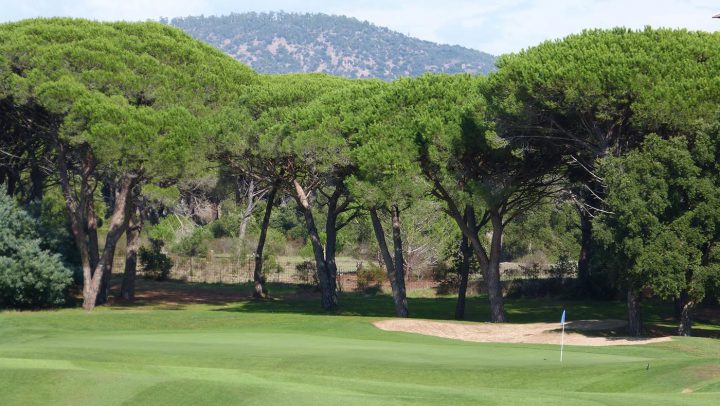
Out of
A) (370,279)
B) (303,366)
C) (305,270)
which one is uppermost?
(305,270)

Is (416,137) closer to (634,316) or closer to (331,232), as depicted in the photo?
(331,232)

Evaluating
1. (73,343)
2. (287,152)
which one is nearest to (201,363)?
(73,343)

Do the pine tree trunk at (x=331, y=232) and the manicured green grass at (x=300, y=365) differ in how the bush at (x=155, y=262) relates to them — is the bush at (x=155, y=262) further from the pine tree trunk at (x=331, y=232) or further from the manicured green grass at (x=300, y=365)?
the manicured green grass at (x=300, y=365)

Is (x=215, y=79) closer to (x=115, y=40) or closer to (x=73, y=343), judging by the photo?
(x=115, y=40)

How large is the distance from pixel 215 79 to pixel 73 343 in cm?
2236

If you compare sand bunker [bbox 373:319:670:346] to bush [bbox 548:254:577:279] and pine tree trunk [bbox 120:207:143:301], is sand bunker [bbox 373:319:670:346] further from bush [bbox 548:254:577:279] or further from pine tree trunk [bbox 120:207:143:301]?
bush [bbox 548:254:577:279]

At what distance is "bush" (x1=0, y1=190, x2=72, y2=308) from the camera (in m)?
40.2

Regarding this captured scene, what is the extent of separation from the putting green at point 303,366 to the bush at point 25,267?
4181mm

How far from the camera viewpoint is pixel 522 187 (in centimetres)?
4125

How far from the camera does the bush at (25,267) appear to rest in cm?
4022

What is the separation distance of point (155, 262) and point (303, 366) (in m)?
38.6

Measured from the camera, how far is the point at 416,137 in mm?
39281

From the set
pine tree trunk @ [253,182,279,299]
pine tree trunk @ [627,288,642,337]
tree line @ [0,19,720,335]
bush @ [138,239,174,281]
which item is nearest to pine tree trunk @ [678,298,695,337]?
tree line @ [0,19,720,335]

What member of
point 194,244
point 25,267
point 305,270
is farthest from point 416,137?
point 194,244
